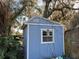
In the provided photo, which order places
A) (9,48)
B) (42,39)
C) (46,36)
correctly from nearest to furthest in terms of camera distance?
(42,39) → (46,36) → (9,48)

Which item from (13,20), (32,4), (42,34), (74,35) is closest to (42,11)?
(32,4)

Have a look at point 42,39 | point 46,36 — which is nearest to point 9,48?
point 42,39

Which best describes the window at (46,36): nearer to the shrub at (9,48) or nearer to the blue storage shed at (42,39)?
the blue storage shed at (42,39)

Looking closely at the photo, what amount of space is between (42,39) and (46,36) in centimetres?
39

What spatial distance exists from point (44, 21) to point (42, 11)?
6.61 metres

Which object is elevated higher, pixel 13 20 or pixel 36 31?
pixel 13 20

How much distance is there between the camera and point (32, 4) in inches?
694

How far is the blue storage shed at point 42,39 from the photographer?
1179 cm

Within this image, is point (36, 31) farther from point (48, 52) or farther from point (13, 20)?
point (13, 20)

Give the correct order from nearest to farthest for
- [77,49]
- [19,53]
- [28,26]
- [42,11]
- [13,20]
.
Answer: [28,26]
[19,53]
[77,49]
[13,20]
[42,11]

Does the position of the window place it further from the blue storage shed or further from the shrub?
the shrub

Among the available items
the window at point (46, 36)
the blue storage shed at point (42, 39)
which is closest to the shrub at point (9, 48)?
the blue storage shed at point (42, 39)

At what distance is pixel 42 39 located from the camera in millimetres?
12141

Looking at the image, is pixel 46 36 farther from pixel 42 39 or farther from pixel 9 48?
pixel 9 48
